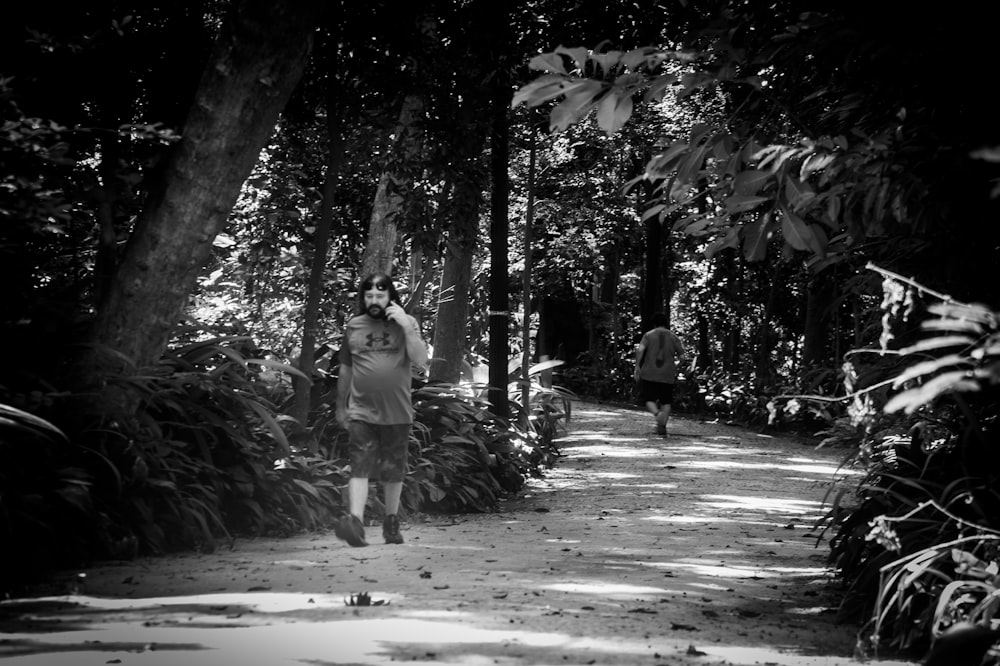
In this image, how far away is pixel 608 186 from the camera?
27.8 meters

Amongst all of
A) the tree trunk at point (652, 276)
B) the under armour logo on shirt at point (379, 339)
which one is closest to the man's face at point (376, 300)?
the under armour logo on shirt at point (379, 339)

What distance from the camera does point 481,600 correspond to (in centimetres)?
591

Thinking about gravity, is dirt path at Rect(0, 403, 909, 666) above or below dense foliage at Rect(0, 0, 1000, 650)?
below

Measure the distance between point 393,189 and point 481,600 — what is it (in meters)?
6.55

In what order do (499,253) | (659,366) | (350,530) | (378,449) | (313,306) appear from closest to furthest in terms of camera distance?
(350,530)
(378,449)
(313,306)
(499,253)
(659,366)

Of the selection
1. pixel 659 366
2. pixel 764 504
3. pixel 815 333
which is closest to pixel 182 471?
pixel 764 504

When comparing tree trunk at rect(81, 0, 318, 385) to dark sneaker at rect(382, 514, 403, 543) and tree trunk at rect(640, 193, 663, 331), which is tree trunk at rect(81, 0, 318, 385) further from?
tree trunk at rect(640, 193, 663, 331)

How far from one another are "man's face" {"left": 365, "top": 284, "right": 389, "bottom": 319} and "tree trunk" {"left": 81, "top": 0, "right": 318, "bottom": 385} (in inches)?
49.6

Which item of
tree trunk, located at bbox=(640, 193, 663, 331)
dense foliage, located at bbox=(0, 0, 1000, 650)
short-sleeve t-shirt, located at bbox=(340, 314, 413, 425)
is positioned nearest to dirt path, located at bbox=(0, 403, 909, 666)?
dense foliage, located at bbox=(0, 0, 1000, 650)

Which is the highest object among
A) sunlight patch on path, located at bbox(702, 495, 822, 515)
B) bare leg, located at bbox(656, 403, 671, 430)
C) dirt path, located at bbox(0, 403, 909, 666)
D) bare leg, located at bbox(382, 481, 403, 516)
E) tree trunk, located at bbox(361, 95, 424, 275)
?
tree trunk, located at bbox(361, 95, 424, 275)

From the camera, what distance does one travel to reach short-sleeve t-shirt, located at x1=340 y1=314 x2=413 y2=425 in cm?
851

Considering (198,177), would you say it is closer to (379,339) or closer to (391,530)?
(379,339)

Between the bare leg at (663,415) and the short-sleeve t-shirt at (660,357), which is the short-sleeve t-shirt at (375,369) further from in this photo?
the bare leg at (663,415)

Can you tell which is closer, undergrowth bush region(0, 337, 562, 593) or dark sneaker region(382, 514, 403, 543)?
undergrowth bush region(0, 337, 562, 593)
